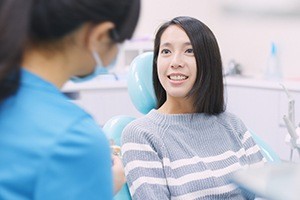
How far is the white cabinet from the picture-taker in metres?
2.85

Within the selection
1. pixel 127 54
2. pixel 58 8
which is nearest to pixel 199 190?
pixel 58 8

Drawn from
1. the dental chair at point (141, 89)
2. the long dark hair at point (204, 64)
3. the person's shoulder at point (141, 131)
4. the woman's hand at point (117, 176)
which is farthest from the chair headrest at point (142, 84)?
the woman's hand at point (117, 176)

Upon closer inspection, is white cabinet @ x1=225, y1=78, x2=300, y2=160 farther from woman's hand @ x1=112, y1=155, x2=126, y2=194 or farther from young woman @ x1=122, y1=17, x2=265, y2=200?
woman's hand @ x1=112, y1=155, x2=126, y2=194

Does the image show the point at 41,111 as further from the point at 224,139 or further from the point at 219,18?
the point at 219,18

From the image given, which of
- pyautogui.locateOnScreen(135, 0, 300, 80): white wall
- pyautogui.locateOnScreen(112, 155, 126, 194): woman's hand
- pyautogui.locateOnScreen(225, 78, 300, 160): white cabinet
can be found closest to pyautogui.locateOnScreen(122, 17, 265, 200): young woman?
pyautogui.locateOnScreen(112, 155, 126, 194): woman's hand

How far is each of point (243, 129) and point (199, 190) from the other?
15.1 inches

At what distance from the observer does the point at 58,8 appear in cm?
69

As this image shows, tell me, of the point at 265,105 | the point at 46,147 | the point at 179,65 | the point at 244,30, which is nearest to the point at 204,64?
the point at 179,65

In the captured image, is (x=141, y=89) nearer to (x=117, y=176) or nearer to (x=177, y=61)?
(x=177, y=61)

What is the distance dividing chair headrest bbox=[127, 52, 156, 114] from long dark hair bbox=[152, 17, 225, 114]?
0.14m

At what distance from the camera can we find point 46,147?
0.69 meters

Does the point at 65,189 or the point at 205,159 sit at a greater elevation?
the point at 65,189

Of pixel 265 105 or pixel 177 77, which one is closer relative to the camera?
pixel 177 77

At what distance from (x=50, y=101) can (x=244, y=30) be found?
2604 mm
